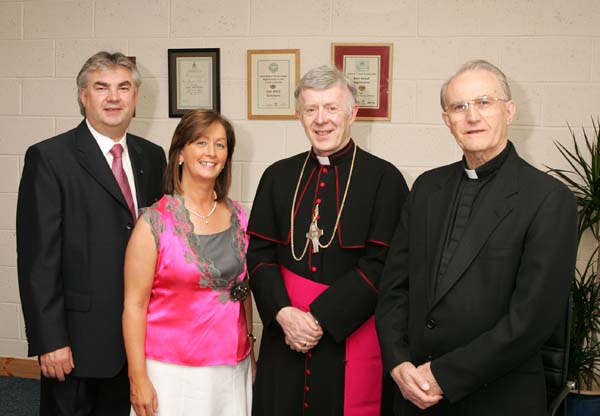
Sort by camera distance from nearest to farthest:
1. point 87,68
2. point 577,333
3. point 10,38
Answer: point 87,68 < point 577,333 < point 10,38

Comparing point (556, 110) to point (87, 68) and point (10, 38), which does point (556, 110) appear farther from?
point (10, 38)

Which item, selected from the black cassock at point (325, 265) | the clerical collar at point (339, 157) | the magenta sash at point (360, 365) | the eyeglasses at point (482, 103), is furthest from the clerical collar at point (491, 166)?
the magenta sash at point (360, 365)

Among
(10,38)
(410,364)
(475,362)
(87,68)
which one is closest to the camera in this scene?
(475,362)

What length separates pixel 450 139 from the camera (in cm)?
317

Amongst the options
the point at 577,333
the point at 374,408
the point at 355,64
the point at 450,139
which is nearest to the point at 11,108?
the point at 355,64

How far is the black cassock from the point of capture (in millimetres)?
2053

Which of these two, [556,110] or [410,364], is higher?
[556,110]

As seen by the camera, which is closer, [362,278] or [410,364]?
[410,364]

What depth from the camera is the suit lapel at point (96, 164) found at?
2.16 m

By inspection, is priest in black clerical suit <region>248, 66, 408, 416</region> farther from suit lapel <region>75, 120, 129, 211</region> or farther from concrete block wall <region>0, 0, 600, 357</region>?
concrete block wall <region>0, 0, 600, 357</region>

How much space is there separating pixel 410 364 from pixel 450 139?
1.66 meters

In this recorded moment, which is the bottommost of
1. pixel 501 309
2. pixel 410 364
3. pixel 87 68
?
pixel 410 364

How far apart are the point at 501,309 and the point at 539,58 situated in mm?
1833

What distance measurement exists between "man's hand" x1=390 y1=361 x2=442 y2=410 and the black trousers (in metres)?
1.05
